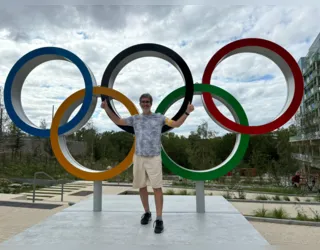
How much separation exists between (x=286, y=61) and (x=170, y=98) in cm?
223

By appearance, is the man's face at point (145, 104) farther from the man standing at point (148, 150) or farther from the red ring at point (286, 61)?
the red ring at point (286, 61)

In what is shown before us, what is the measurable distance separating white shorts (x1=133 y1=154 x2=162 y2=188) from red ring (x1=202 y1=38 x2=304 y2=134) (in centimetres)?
156

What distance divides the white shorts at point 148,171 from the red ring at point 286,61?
1.56 metres

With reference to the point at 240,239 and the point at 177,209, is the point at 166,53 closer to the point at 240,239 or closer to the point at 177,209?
the point at 177,209

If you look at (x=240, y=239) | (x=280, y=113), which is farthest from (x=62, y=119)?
(x=280, y=113)

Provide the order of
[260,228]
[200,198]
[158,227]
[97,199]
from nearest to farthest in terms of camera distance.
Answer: [158,227] < [200,198] < [97,199] < [260,228]

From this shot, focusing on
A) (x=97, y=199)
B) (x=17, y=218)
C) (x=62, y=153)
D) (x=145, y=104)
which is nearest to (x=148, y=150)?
(x=145, y=104)

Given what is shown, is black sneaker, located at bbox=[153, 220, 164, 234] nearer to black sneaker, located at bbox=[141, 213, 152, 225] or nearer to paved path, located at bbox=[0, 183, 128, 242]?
black sneaker, located at bbox=[141, 213, 152, 225]

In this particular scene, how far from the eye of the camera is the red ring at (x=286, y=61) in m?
4.97

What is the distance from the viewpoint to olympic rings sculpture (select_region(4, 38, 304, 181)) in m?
4.99

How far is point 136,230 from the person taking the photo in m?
3.91

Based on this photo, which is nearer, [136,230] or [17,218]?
[136,230]

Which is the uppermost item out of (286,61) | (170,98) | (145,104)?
(286,61)

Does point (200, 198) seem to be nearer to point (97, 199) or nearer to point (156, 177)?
point (156, 177)
